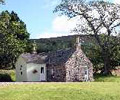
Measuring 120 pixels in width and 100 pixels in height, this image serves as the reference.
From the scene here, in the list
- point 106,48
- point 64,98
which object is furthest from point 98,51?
point 64,98

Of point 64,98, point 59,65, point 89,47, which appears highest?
point 89,47

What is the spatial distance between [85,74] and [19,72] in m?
9.85

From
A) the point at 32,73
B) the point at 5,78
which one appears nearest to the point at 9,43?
the point at 5,78

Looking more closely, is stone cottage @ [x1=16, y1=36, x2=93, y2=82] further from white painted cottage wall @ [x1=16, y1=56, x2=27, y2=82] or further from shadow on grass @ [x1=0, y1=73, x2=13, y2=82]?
shadow on grass @ [x1=0, y1=73, x2=13, y2=82]

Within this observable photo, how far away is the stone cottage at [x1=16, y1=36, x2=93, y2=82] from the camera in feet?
160

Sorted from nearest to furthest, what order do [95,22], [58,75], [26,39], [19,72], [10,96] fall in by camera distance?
[10,96], [58,75], [19,72], [95,22], [26,39]

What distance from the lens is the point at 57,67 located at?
164 feet

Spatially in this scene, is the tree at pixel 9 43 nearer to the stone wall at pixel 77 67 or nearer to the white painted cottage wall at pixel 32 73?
the white painted cottage wall at pixel 32 73

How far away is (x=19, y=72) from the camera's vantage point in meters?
53.3

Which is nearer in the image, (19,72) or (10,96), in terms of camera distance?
(10,96)

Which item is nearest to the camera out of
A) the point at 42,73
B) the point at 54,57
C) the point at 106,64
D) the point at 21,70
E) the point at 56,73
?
the point at 56,73

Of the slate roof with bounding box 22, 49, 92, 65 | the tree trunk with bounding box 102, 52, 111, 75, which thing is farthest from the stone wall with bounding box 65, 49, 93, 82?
the tree trunk with bounding box 102, 52, 111, 75

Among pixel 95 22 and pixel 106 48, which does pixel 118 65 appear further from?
pixel 95 22

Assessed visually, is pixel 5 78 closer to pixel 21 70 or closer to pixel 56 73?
pixel 21 70
